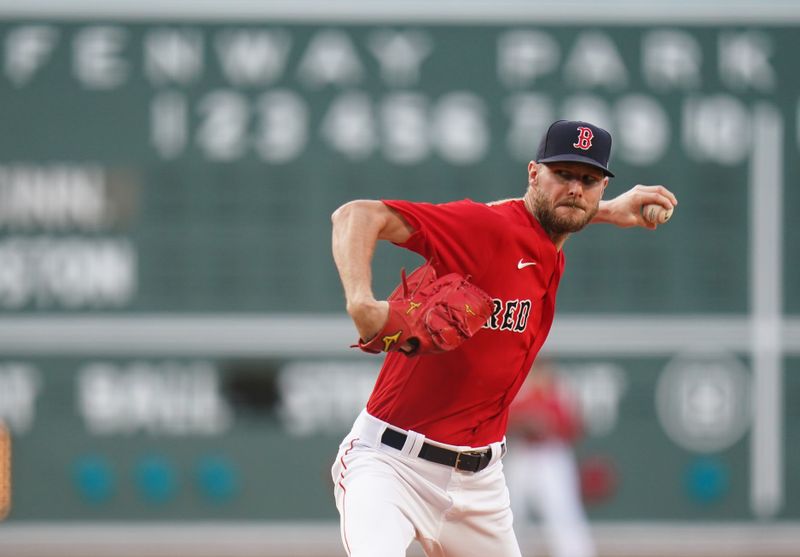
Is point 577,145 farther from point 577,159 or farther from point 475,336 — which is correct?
point 475,336

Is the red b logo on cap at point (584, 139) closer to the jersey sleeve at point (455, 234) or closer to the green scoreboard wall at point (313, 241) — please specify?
the jersey sleeve at point (455, 234)

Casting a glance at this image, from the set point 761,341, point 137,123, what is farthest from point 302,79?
point 761,341

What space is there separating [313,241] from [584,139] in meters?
5.84

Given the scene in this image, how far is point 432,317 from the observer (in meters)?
3.49

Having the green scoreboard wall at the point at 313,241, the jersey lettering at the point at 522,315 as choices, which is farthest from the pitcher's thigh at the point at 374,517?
the green scoreboard wall at the point at 313,241

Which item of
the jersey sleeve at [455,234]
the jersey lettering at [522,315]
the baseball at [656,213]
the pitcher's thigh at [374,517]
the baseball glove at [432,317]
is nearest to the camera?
the baseball glove at [432,317]

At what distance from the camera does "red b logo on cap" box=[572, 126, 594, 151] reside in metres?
3.90

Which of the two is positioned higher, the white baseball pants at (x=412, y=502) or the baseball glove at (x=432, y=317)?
the baseball glove at (x=432, y=317)

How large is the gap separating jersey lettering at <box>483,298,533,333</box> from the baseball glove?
21 cm

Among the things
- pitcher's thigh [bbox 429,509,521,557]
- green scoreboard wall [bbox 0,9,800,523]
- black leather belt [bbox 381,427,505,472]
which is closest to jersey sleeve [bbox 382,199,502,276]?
black leather belt [bbox 381,427,505,472]

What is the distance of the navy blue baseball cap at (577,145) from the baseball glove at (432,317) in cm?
52

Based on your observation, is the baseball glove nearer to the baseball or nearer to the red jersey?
the red jersey

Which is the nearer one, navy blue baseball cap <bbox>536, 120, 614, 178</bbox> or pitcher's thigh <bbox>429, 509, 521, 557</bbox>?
navy blue baseball cap <bbox>536, 120, 614, 178</bbox>

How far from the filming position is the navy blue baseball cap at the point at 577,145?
12.8ft
